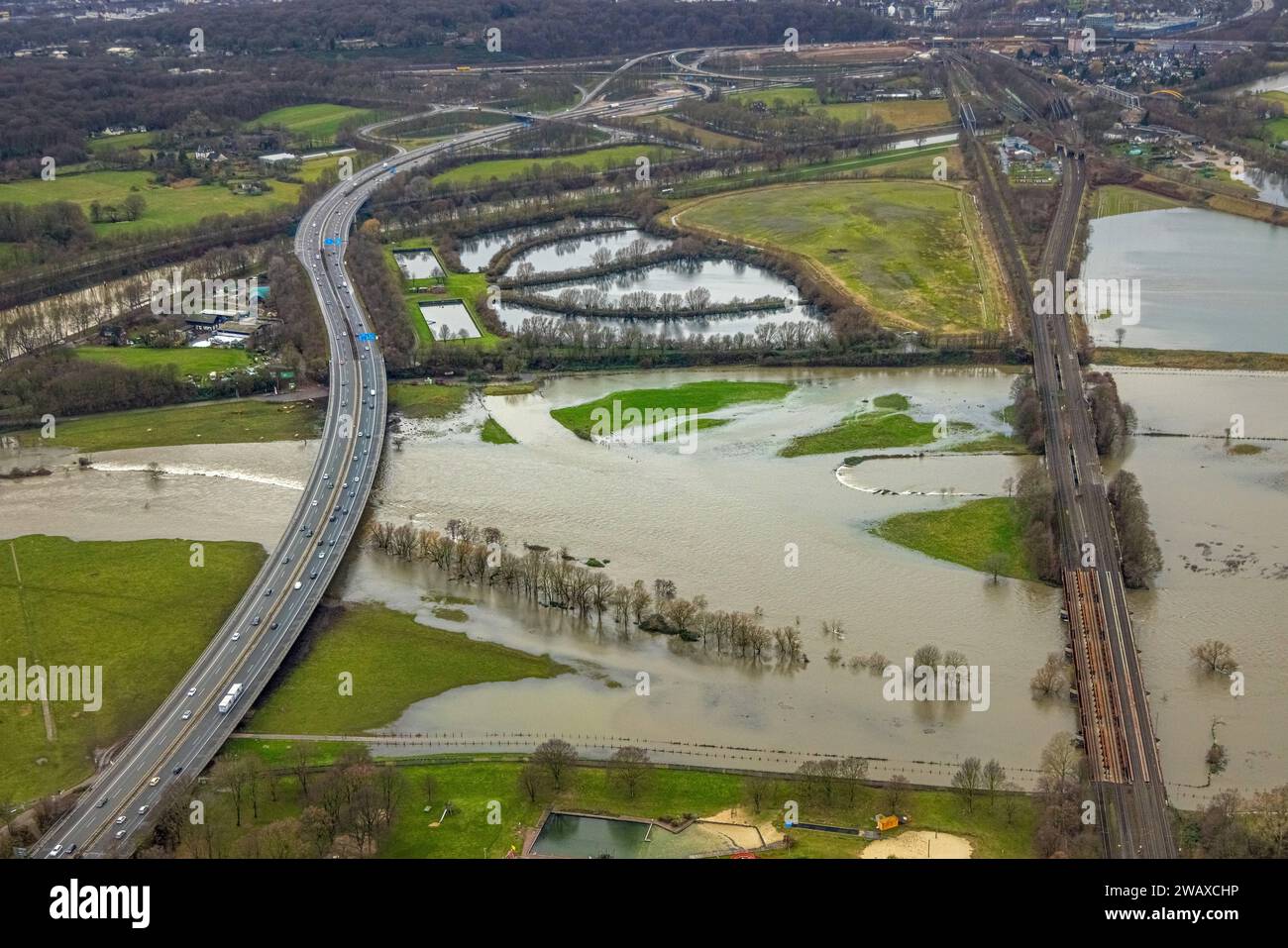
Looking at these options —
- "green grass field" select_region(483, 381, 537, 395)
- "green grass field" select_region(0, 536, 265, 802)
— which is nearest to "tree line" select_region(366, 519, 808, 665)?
"green grass field" select_region(0, 536, 265, 802)

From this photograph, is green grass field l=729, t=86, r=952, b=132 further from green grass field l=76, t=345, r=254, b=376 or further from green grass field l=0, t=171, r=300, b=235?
green grass field l=76, t=345, r=254, b=376

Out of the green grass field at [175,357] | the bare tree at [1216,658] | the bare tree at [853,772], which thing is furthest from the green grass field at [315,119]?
the bare tree at [853,772]

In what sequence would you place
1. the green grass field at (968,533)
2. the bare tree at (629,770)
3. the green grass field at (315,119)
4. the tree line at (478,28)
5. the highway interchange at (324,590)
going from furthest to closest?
the tree line at (478,28) < the green grass field at (315,119) < the green grass field at (968,533) < the bare tree at (629,770) < the highway interchange at (324,590)

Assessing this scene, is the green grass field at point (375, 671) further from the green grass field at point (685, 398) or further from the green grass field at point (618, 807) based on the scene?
the green grass field at point (685, 398)

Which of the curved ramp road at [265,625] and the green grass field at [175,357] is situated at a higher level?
the green grass field at [175,357]

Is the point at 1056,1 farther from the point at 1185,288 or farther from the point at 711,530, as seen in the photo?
the point at 711,530

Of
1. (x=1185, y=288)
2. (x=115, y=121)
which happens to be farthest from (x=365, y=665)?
(x=115, y=121)
